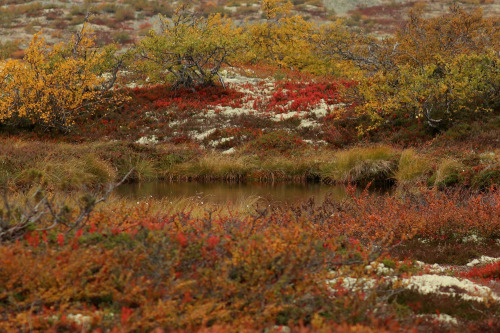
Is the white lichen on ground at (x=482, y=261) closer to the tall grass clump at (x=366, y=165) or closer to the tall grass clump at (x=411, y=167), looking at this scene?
the tall grass clump at (x=411, y=167)

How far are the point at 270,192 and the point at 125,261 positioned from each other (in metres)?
14.0

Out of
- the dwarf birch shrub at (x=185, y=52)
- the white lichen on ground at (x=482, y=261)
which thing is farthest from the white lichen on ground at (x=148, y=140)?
the white lichen on ground at (x=482, y=261)

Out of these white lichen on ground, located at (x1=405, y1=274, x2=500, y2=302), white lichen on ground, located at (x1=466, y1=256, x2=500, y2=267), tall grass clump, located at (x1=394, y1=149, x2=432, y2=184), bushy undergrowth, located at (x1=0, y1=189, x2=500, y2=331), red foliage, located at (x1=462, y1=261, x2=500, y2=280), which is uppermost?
bushy undergrowth, located at (x1=0, y1=189, x2=500, y2=331)

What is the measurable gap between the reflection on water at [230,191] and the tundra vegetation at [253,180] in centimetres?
114

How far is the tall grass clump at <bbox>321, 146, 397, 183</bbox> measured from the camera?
2025cm

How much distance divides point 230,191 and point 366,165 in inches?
239

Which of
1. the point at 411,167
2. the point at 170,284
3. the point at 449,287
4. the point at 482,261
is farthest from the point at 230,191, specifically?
the point at 170,284

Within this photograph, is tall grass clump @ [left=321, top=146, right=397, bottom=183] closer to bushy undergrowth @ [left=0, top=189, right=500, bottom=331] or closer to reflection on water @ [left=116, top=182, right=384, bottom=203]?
reflection on water @ [left=116, top=182, right=384, bottom=203]

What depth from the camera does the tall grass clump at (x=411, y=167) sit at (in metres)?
18.3

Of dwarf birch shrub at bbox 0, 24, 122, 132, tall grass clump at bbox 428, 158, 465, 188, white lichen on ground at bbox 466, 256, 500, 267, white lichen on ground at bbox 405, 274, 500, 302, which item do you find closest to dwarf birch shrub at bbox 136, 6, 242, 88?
dwarf birch shrub at bbox 0, 24, 122, 132

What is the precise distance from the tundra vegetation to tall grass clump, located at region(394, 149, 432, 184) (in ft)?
0.28

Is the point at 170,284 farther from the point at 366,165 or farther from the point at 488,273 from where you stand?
the point at 366,165

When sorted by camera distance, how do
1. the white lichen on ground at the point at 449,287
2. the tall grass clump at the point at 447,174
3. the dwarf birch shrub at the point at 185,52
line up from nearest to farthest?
the white lichen on ground at the point at 449,287
the tall grass clump at the point at 447,174
the dwarf birch shrub at the point at 185,52

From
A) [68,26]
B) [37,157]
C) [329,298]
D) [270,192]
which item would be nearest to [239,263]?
[329,298]
